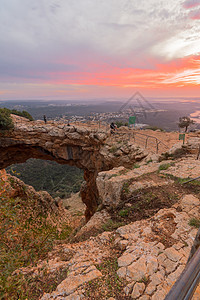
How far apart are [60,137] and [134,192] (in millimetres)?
12852

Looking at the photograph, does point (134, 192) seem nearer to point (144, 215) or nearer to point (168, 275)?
point (144, 215)

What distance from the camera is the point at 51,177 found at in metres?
41.5

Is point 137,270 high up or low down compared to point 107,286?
up

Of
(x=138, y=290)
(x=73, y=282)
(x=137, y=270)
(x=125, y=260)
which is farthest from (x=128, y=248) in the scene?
(x=73, y=282)

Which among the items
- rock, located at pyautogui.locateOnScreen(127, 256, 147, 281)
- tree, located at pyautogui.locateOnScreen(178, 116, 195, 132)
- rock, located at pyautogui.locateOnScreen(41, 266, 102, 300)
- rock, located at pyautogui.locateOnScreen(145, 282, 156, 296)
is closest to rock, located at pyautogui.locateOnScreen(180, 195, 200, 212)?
rock, located at pyautogui.locateOnScreen(127, 256, 147, 281)

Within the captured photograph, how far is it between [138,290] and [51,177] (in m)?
41.9

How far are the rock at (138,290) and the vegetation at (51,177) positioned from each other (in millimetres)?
34517

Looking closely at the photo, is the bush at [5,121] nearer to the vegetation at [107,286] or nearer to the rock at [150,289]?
the vegetation at [107,286]

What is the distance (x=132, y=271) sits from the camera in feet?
10.5

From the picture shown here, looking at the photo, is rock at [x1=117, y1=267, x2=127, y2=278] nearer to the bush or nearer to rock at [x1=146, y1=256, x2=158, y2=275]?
rock at [x1=146, y1=256, x2=158, y2=275]

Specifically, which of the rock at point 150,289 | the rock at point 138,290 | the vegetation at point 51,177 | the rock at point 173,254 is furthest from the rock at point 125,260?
the vegetation at point 51,177

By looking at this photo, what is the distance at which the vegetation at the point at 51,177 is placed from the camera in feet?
122

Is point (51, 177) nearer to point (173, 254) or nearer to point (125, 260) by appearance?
point (125, 260)

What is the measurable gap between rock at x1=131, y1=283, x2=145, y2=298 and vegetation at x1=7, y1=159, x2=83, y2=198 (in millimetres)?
34517
